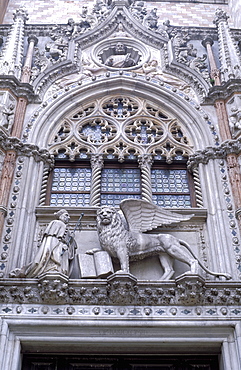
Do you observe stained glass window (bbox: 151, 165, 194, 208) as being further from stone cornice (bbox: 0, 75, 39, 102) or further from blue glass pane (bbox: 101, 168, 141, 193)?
stone cornice (bbox: 0, 75, 39, 102)

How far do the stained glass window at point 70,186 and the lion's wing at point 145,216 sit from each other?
152 centimetres

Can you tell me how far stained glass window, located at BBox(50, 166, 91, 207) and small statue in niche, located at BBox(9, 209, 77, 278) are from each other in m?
1.77

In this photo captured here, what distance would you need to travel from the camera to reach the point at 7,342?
9.12 meters

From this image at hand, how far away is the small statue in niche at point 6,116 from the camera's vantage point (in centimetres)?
1245

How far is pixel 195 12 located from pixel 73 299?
1303 centimetres

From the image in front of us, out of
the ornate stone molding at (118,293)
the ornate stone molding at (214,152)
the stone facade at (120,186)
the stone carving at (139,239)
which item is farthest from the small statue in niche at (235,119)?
the ornate stone molding at (118,293)

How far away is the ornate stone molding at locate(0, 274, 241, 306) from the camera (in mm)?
9539

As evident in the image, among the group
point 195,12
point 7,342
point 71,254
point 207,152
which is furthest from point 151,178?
point 195,12

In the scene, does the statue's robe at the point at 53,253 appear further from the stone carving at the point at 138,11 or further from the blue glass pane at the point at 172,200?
the stone carving at the point at 138,11

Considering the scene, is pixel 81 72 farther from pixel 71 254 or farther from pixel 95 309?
pixel 95 309

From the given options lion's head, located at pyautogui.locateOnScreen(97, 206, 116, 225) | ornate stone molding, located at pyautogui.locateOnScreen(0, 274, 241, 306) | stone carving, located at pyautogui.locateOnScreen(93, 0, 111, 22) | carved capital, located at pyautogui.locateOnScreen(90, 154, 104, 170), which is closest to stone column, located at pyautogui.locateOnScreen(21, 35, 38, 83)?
stone carving, located at pyautogui.locateOnScreen(93, 0, 111, 22)

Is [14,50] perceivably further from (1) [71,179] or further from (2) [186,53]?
(2) [186,53]

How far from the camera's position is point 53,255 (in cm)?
989

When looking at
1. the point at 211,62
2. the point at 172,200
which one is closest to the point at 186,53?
the point at 211,62
